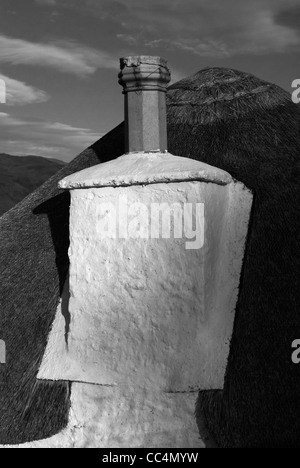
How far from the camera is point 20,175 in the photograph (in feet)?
80.1

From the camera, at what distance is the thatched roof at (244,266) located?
3.70 meters

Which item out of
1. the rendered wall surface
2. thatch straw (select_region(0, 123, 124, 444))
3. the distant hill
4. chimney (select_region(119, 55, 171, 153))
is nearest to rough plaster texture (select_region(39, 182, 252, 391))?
the rendered wall surface

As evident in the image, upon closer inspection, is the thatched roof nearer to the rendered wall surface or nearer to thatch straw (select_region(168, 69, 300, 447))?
thatch straw (select_region(168, 69, 300, 447))

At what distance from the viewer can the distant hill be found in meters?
21.6

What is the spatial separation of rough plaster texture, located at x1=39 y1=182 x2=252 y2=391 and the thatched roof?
0.48 ft

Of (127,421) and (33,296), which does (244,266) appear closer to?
(127,421)

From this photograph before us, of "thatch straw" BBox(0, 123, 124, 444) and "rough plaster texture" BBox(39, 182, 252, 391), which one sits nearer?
"rough plaster texture" BBox(39, 182, 252, 391)

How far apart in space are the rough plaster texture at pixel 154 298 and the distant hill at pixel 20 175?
16184 mm

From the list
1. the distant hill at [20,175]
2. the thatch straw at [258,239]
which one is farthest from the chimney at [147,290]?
the distant hill at [20,175]

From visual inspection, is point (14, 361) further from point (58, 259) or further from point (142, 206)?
point (142, 206)

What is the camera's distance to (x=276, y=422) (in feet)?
11.8

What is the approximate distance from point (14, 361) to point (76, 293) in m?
1.01
